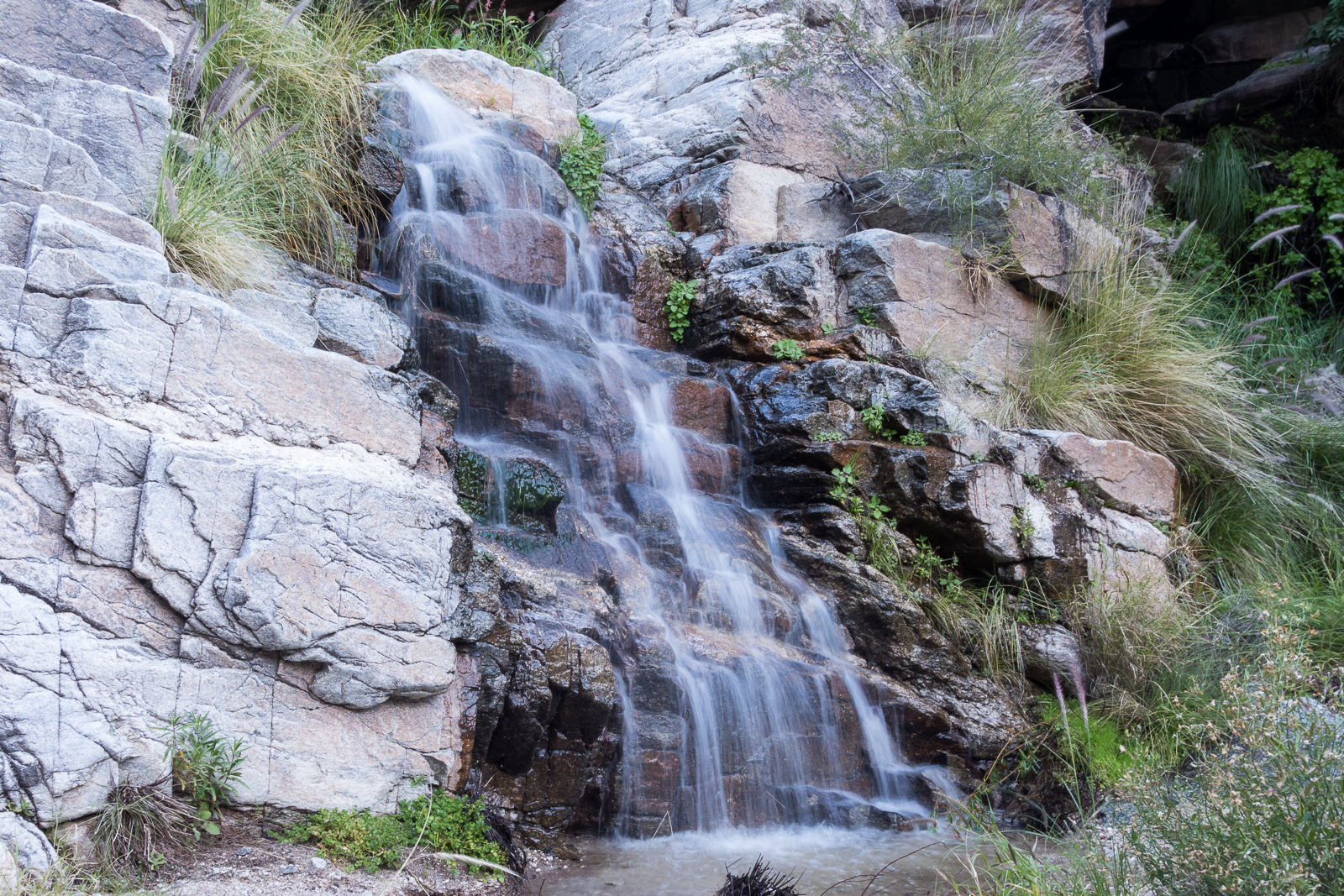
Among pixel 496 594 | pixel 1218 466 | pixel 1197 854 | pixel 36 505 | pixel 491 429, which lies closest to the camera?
pixel 1197 854

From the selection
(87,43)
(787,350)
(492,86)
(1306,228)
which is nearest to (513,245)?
(787,350)

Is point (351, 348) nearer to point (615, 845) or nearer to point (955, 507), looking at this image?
point (615, 845)

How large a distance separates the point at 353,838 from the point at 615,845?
1096 mm

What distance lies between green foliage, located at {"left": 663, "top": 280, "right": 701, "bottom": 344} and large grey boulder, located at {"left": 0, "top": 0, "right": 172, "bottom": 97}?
3441mm

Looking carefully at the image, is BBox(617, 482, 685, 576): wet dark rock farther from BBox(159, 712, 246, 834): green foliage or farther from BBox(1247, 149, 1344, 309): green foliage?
BBox(1247, 149, 1344, 309): green foliage

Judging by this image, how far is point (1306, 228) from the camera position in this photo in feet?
29.2

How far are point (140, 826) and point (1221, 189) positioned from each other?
1024 centimetres

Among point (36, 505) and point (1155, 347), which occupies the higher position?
point (1155, 347)

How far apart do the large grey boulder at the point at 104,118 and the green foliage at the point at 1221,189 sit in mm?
9101

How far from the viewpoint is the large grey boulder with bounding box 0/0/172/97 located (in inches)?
149

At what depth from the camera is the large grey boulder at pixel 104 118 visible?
3486 mm

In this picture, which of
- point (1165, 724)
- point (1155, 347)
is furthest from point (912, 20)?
point (1165, 724)

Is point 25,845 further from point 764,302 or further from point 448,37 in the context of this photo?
point 448,37

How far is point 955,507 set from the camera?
17.5ft
